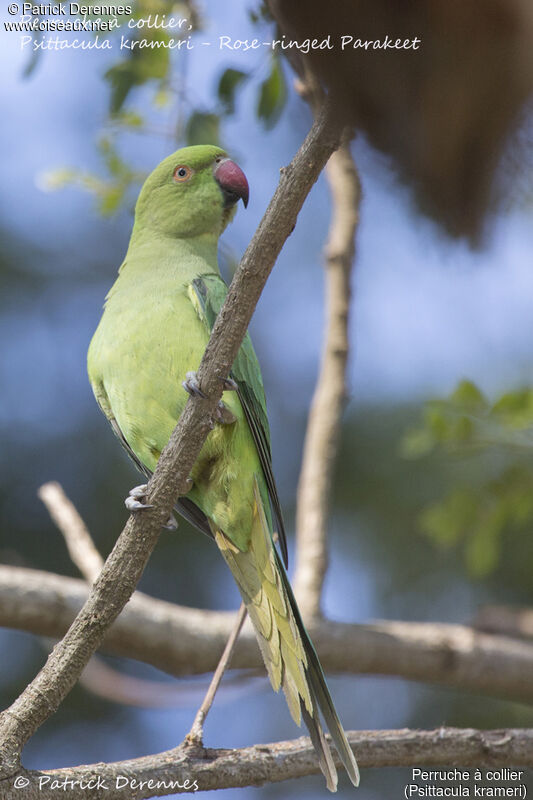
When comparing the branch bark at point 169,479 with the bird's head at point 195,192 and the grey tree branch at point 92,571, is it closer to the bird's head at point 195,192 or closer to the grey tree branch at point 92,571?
the grey tree branch at point 92,571

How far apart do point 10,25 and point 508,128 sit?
2.60 meters

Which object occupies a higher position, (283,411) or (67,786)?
(283,411)

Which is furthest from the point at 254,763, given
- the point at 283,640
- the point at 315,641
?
the point at 315,641

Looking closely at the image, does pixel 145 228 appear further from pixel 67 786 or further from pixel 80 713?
pixel 80 713

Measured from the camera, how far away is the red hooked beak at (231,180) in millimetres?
3074

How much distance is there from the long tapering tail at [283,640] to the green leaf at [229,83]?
1.44 meters

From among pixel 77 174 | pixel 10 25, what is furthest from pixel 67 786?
pixel 77 174

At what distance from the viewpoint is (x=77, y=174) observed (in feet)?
12.4

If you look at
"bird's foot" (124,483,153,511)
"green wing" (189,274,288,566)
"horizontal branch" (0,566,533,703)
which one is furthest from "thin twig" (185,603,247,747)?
"horizontal branch" (0,566,533,703)

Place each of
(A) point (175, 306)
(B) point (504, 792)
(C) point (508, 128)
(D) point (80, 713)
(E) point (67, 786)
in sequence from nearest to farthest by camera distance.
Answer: (C) point (508, 128), (E) point (67, 786), (A) point (175, 306), (B) point (504, 792), (D) point (80, 713)

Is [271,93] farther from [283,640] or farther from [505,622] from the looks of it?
[505,622]

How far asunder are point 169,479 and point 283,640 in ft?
2.49

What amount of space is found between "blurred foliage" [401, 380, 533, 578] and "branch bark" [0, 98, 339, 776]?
143 cm

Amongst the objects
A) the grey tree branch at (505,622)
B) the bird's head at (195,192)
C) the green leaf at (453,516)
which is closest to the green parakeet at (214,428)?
the bird's head at (195,192)
